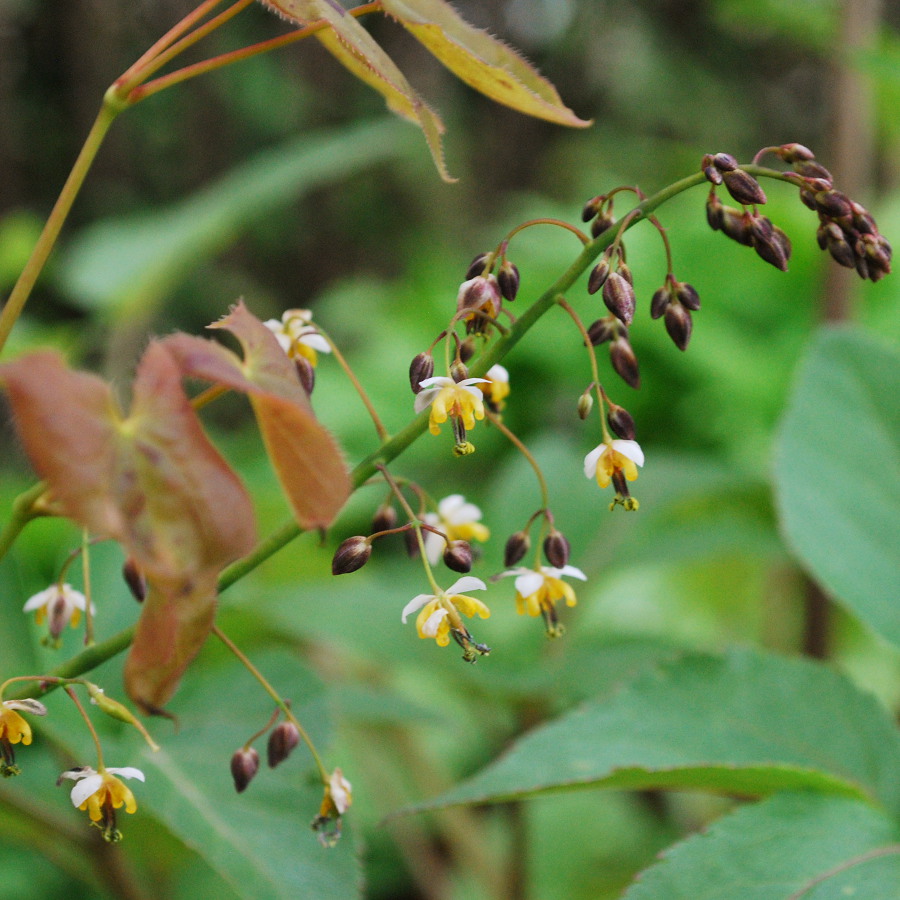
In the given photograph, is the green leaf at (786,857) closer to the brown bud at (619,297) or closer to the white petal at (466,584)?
the white petal at (466,584)

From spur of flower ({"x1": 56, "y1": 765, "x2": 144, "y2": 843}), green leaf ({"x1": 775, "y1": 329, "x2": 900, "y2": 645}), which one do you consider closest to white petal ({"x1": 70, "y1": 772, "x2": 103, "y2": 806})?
spur of flower ({"x1": 56, "y1": 765, "x2": 144, "y2": 843})

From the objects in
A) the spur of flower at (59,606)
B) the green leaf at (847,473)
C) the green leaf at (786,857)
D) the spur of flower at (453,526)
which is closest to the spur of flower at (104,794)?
the spur of flower at (59,606)

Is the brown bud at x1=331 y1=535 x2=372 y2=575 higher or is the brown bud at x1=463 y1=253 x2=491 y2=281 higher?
the brown bud at x1=463 y1=253 x2=491 y2=281

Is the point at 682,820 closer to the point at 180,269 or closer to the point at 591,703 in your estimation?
the point at 591,703

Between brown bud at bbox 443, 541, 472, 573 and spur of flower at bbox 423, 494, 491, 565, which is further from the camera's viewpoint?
spur of flower at bbox 423, 494, 491, 565

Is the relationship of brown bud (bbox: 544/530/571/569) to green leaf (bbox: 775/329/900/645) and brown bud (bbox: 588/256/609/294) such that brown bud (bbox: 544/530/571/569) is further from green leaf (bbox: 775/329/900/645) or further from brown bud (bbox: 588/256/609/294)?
green leaf (bbox: 775/329/900/645)

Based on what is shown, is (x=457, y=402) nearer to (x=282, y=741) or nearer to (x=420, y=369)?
(x=420, y=369)

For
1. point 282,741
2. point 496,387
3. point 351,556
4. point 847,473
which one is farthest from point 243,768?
point 847,473
